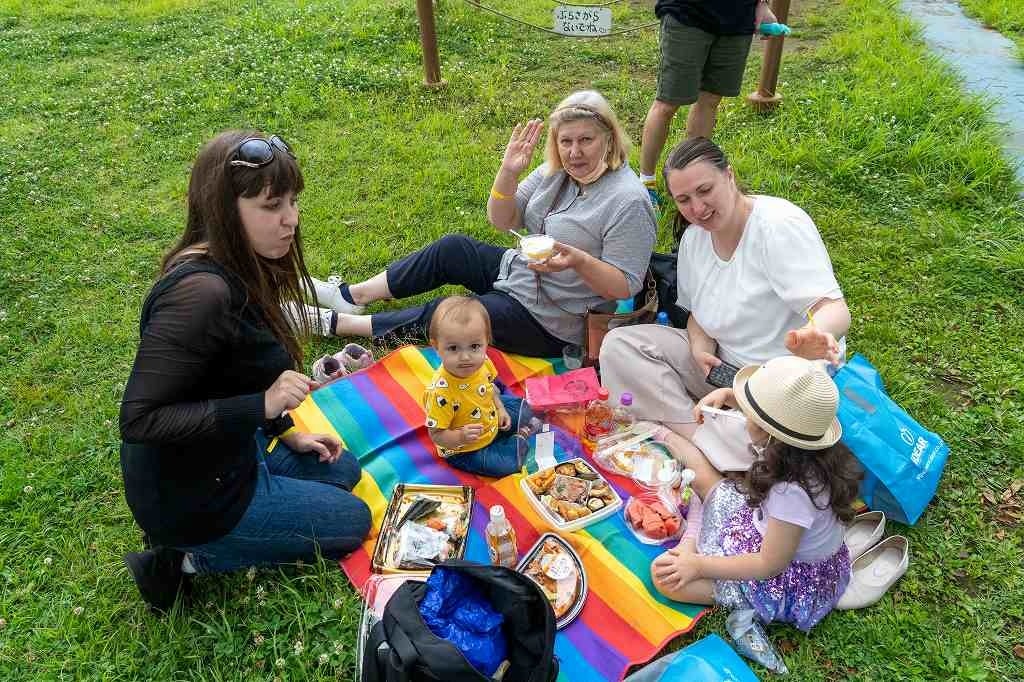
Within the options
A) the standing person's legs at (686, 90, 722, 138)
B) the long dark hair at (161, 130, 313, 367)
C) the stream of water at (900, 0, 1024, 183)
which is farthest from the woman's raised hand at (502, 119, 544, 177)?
the stream of water at (900, 0, 1024, 183)

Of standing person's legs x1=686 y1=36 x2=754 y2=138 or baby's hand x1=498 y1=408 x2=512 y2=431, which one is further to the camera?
standing person's legs x1=686 y1=36 x2=754 y2=138

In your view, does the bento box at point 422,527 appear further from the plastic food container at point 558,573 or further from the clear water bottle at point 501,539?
the plastic food container at point 558,573

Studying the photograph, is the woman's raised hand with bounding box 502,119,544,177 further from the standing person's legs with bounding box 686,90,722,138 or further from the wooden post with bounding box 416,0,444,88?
the wooden post with bounding box 416,0,444,88

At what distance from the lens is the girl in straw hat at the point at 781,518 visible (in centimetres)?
250

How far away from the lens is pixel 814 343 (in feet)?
9.61

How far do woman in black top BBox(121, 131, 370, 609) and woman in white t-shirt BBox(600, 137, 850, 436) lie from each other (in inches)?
71.7

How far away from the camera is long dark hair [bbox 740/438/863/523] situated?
2590mm

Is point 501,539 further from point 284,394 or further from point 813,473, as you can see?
point 813,473

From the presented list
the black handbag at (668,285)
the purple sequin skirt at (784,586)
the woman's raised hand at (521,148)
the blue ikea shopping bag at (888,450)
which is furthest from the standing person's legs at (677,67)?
the purple sequin skirt at (784,586)

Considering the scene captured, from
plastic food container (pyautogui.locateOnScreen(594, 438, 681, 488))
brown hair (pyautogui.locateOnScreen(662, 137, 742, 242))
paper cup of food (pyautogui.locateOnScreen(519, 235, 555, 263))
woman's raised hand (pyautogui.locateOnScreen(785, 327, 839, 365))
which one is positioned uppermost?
brown hair (pyautogui.locateOnScreen(662, 137, 742, 242))

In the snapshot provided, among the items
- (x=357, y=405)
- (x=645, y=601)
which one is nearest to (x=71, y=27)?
(x=357, y=405)

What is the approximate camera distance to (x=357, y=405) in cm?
403

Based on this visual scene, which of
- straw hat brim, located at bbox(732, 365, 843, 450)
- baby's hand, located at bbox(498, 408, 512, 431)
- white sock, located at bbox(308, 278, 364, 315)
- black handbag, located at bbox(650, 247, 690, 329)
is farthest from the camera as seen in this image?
white sock, located at bbox(308, 278, 364, 315)

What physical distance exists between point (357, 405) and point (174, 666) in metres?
1.64
